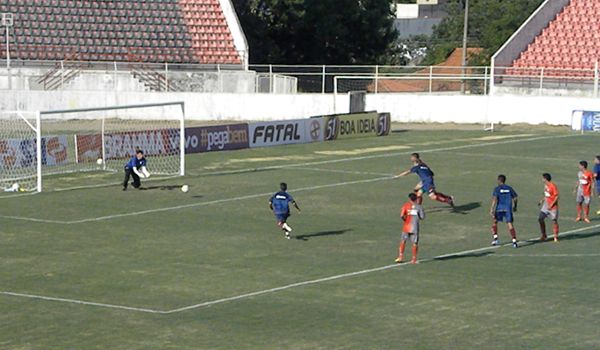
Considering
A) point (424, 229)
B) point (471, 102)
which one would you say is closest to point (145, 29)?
point (471, 102)

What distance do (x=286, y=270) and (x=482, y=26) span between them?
3316 inches

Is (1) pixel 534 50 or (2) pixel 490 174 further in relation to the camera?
(1) pixel 534 50

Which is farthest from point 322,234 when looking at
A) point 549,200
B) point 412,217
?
point 549,200

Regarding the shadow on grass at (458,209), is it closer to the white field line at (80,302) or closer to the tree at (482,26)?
the white field line at (80,302)

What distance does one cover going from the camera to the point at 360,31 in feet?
258

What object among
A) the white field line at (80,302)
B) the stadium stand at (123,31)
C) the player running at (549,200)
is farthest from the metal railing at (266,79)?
the white field line at (80,302)

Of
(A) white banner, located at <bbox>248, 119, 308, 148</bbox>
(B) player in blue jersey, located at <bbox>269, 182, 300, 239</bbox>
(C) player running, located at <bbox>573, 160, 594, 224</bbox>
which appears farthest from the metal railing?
(B) player in blue jersey, located at <bbox>269, 182, 300, 239</bbox>

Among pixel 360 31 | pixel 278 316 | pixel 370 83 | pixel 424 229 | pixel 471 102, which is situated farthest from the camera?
pixel 360 31

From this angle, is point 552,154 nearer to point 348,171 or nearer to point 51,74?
point 348,171

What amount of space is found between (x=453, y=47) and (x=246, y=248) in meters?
80.5

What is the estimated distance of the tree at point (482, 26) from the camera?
303 feet

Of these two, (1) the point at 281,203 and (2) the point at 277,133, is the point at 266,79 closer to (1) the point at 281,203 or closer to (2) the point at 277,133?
(2) the point at 277,133

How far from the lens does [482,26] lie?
105375 millimetres

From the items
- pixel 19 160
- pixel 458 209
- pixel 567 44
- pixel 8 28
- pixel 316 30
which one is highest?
pixel 316 30
